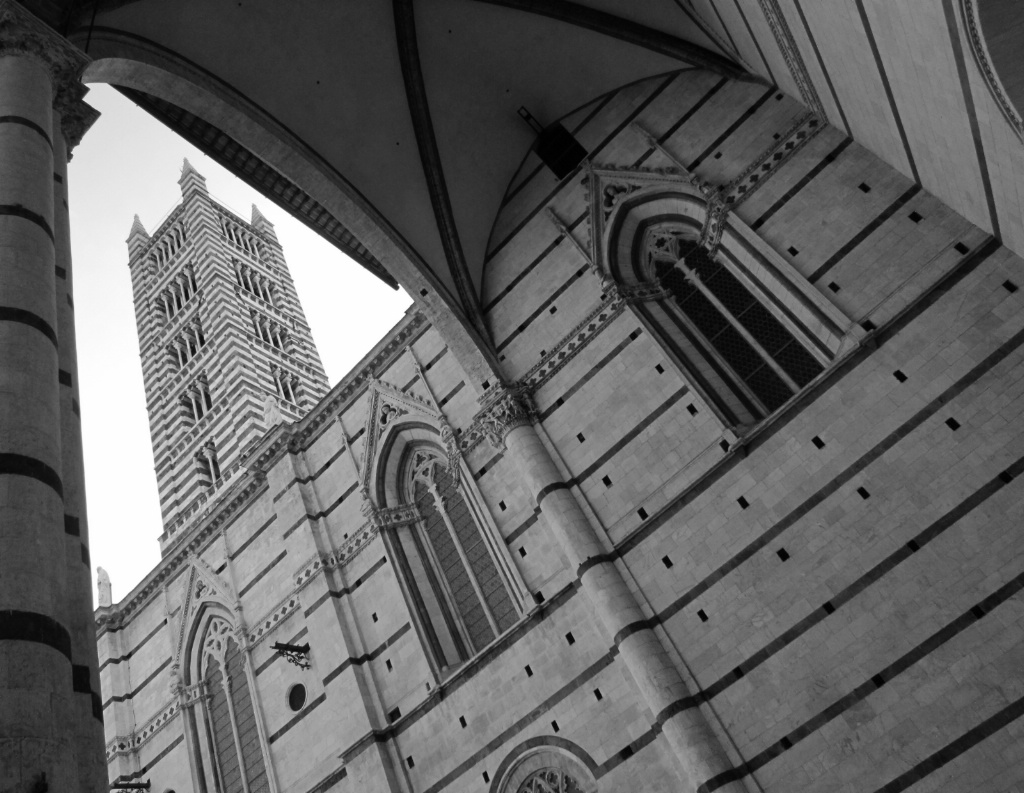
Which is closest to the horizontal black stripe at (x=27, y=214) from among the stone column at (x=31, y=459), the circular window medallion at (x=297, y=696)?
the stone column at (x=31, y=459)

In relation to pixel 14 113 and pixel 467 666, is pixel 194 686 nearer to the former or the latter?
pixel 467 666

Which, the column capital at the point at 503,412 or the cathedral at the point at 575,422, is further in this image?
the column capital at the point at 503,412

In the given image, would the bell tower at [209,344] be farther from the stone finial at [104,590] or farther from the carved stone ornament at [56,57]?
the carved stone ornament at [56,57]

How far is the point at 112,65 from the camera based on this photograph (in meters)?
9.74

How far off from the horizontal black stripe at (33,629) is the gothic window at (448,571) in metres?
8.13

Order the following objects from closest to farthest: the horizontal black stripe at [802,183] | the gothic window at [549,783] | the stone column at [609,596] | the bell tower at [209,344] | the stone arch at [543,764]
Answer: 1. the stone column at [609,596]
2. the stone arch at [543,764]
3. the gothic window at [549,783]
4. the horizontal black stripe at [802,183]
5. the bell tower at [209,344]

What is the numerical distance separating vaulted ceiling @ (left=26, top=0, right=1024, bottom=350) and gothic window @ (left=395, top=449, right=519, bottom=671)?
107 inches

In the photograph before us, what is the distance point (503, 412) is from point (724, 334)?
3088mm

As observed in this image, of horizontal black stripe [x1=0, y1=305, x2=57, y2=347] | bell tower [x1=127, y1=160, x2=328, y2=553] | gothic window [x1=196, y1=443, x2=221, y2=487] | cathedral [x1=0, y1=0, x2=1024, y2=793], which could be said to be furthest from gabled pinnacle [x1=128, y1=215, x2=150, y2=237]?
horizontal black stripe [x1=0, y1=305, x2=57, y2=347]

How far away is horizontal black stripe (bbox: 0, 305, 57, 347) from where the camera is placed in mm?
5379

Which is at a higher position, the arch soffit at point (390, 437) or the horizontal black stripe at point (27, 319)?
the arch soffit at point (390, 437)

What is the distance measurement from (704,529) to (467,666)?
11.9 ft

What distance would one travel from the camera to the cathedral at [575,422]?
24.5ft

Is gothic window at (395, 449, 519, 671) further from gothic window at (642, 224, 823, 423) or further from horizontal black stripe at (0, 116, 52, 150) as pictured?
horizontal black stripe at (0, 116, 52, 150)
